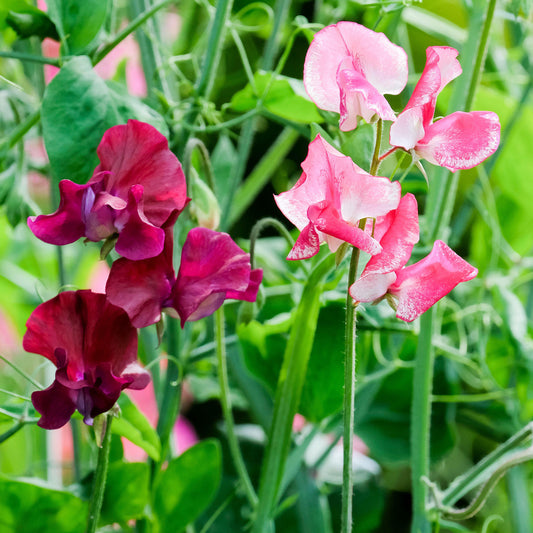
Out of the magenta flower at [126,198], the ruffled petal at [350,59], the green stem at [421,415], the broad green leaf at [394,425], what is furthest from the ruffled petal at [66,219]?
the broad green leaf at [394,425]

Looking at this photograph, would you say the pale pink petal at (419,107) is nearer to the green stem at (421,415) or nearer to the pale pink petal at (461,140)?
the pale pink petal at (461,140)

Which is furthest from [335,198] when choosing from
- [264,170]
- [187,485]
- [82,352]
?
[264,170]

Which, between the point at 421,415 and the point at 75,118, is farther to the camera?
the point at 421,415

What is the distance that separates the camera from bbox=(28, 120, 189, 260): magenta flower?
332 mm

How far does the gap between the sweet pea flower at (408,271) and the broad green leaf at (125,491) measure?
0.20m

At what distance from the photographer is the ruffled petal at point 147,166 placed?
0.35m

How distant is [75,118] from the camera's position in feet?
1.25

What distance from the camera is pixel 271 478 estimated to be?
1.46 ft

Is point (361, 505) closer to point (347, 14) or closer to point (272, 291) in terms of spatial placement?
point (272, 291)

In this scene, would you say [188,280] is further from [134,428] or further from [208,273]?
[134,428]

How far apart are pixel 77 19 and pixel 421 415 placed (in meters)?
0.31

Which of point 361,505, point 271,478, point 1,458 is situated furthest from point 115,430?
point 1,458

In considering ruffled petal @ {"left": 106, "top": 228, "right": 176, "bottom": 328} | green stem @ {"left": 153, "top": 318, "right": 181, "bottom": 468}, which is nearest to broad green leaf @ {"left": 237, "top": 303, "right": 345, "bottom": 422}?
green stem @ {"left": 153, "top": 318, "right": 181, "bottom": 468}

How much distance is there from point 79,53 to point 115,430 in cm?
22
